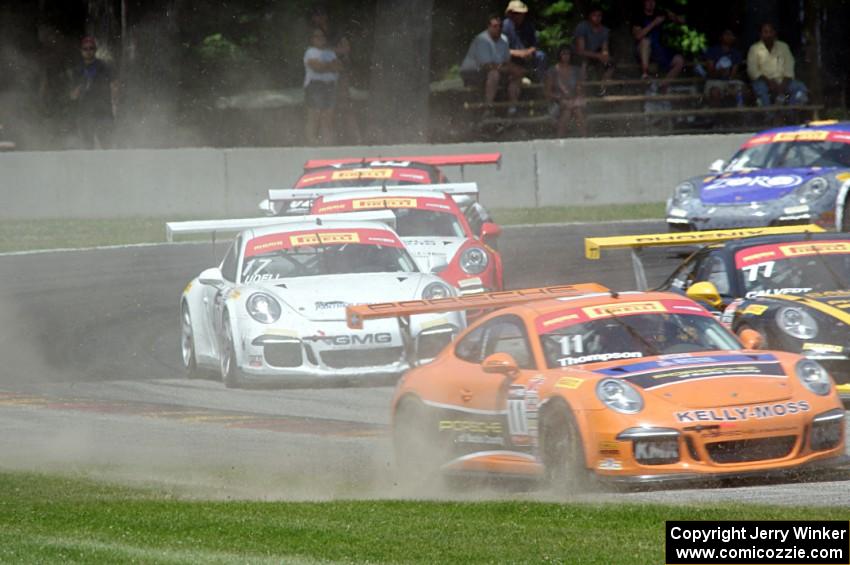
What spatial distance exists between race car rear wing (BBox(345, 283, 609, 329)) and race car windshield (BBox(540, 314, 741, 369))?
36.4 inches

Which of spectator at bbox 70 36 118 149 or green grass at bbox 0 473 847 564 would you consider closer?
green grass at bbox 0 473 847 564

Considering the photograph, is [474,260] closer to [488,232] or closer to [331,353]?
[488,232]

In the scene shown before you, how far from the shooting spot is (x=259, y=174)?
79.8 feet

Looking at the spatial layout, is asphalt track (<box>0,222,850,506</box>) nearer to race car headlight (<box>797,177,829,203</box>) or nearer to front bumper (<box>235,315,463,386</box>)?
front bumper (<box>235,315,463,386</box>)

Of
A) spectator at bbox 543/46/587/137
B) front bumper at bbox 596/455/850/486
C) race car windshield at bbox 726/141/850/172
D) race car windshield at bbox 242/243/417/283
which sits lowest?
front bumper at bbox 596/455/850/486

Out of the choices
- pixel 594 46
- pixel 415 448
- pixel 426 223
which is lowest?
pixel 415 448

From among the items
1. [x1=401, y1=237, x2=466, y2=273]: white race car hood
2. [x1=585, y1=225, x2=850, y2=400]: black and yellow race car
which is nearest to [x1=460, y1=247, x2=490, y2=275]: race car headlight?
[x1=401, y1=237, x2=466, y2=273]: white race car hood

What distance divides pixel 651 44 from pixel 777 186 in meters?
11.0

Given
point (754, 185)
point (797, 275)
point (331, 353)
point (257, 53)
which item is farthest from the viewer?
point (257, 53)

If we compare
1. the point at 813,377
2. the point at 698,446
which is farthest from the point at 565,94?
the point at 698,446

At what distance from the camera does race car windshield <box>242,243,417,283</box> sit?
1405 cm

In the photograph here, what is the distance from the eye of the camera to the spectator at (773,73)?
27.2 metres

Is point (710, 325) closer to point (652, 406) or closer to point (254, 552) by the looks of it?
point (652, 406)

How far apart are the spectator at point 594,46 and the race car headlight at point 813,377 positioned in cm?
1910
